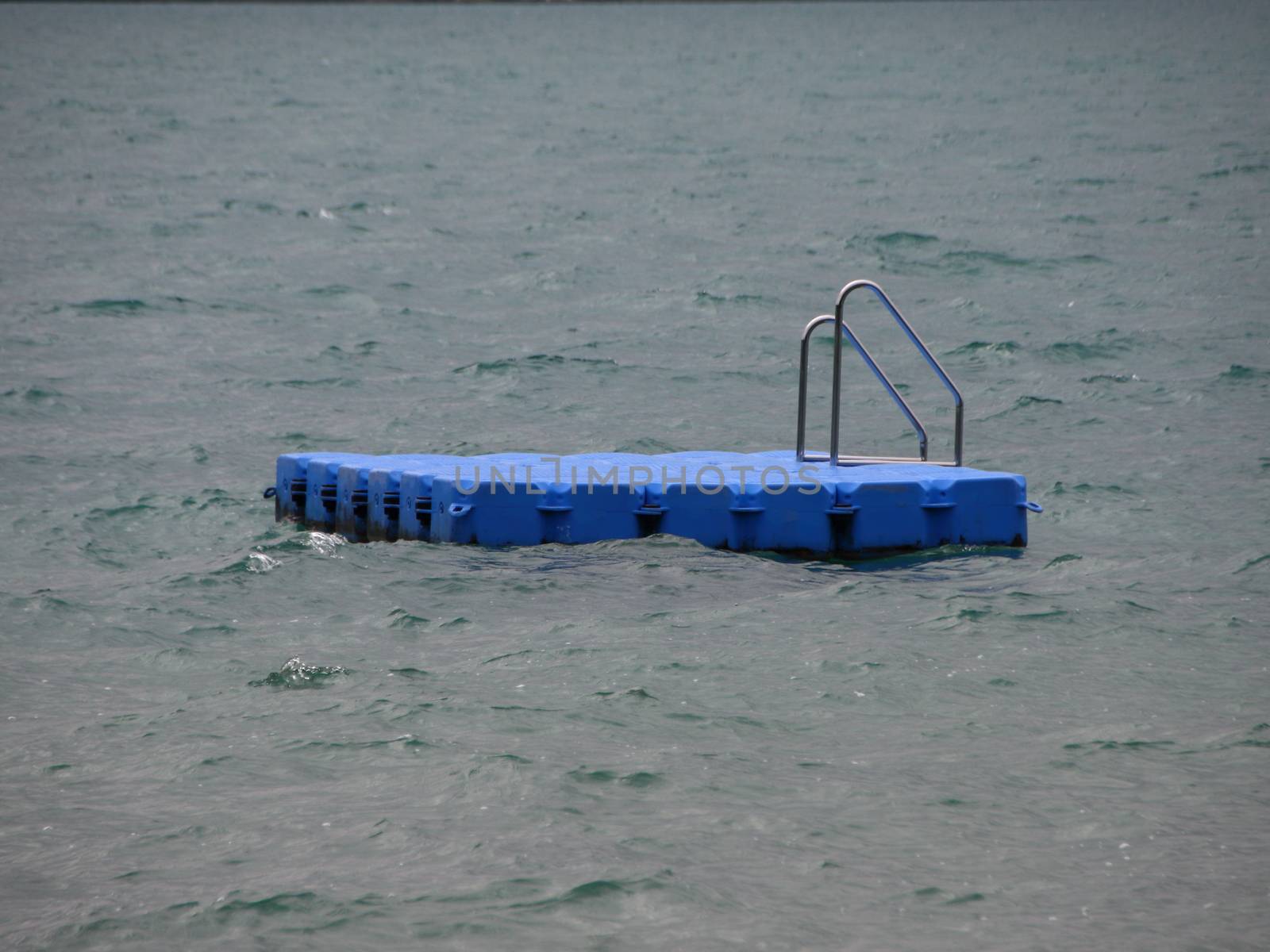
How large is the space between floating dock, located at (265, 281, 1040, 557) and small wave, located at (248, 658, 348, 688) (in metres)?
2.36

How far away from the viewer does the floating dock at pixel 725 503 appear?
39.4 ft

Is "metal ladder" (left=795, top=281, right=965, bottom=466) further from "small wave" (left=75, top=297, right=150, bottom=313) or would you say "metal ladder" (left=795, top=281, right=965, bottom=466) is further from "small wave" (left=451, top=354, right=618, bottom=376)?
"small wave" (left=75, top=297, right=150, bottom=313)

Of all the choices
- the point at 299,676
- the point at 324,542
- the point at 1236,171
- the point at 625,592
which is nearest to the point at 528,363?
the point at 324,542

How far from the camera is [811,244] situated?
29.0 metres

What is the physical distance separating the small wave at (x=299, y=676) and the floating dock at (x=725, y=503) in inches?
93.1

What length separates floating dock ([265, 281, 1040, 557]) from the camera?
1202 cm

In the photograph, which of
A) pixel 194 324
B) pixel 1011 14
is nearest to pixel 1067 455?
pixel 194 324

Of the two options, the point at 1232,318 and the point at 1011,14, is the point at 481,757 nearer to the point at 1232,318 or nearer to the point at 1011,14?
the point at 1232,318

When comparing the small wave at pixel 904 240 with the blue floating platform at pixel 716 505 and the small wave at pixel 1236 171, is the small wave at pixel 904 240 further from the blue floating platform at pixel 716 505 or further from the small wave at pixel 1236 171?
the blue floating platform at pixel 716 505

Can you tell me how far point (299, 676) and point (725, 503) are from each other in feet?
11.4

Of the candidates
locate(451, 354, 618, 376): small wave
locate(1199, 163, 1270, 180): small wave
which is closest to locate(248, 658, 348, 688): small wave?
locate(451, 354, 618, 376): small wave

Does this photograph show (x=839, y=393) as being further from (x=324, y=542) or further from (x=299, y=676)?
(x=299, y=676)

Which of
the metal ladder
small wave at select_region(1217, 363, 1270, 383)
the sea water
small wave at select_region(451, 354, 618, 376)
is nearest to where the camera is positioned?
the sea water

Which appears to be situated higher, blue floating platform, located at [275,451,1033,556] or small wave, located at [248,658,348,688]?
blue floating platform, located at [275,451,1033,556]
